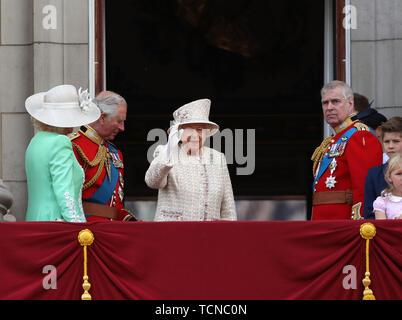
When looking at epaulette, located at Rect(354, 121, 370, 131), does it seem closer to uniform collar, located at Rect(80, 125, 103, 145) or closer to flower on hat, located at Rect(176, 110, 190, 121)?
flower on hat, located at Rect(176, 110, 190, 121)

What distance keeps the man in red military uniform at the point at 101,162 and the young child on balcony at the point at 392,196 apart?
2.07 m

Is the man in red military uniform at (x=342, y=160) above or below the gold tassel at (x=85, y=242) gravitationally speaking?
above

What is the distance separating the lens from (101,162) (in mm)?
8570

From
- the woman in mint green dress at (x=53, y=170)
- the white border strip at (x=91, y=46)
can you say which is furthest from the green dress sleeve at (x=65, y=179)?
the white border strip at (x=91, y=46)

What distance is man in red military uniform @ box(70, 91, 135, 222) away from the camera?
8.48 m

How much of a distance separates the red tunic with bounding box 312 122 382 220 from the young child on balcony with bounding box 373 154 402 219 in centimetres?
40

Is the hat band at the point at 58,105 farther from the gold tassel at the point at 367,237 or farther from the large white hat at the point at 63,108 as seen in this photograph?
the gold tassel at the point at 367,237

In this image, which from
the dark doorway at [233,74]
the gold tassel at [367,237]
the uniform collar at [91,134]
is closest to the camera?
the gold tassel at [367,237]

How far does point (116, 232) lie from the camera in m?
7.42

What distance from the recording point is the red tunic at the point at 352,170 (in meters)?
8.20

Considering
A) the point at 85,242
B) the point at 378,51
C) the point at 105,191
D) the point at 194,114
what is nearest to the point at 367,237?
the point at 194,114

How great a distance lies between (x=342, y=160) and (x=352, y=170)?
175 mm

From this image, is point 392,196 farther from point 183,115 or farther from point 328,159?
point 183,115
